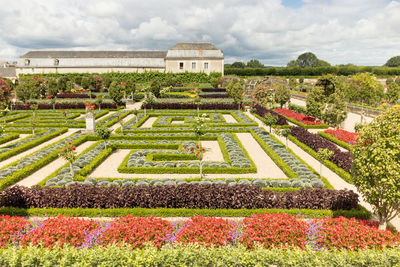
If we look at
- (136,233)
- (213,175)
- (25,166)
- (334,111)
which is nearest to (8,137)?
(25,166)

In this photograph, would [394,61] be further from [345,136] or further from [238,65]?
[345,136]

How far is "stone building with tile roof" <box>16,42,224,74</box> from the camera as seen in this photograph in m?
73.7

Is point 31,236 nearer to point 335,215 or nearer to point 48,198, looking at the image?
point 48,198

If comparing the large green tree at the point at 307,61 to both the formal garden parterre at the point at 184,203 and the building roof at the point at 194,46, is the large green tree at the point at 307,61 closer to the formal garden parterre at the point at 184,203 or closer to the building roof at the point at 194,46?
the building roof at the point at 194,46

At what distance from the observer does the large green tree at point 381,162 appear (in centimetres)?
725

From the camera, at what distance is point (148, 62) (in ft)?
246

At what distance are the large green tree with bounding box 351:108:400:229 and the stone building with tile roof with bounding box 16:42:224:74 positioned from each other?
68685 mm

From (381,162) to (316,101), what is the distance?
20.3 meters

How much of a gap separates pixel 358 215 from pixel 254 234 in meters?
4.97

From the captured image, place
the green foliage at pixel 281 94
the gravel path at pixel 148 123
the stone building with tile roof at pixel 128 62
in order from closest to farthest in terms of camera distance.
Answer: the gravel path at pixel 148 123 → the green foliage at pixel 281 94 → the stone building with tile roof at pixel 128 62

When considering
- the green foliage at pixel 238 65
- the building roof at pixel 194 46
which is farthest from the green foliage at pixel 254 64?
the building roof at pixel 194 46

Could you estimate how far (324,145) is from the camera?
1694 centimetres

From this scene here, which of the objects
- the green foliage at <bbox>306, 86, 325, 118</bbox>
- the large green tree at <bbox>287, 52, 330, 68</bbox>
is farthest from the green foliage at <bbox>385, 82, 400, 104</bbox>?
the large green tree at <bbox>287, 52, 330, 68</bbox>

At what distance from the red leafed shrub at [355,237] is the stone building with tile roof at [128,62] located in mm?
69650
